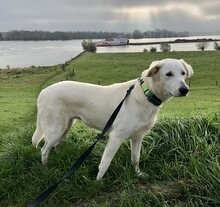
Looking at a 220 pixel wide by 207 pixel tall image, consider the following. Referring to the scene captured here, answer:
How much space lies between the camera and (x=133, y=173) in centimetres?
653

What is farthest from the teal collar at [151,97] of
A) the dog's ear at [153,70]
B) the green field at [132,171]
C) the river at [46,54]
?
the river at [46,54]

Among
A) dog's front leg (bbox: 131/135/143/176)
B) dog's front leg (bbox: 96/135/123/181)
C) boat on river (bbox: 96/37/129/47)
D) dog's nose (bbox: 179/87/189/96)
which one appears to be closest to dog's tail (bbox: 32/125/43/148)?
dog's front leg (bbox: 96/135/123/181)

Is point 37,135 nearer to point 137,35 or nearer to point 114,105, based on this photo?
point 114,105

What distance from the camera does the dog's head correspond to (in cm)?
556

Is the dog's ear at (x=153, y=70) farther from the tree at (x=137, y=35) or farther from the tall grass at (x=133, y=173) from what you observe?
the tree at (x=137, y=35)

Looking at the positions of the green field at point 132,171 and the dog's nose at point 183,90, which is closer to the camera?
the dog's nose at point 183,90

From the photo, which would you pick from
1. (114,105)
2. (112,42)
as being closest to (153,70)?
(114,105)

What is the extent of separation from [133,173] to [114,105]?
3.82 feet

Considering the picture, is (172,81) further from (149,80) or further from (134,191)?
(134,191)

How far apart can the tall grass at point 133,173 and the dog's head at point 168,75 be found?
48.2 inches

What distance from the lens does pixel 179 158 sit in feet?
21.9

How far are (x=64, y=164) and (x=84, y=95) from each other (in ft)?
4.30

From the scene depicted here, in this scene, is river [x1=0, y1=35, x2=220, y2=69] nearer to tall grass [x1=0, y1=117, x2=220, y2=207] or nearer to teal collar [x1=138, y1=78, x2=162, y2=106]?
tall grass [x1=0, y1=117, x2=220, y2=207]

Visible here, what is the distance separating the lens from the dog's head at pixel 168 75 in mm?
5559
